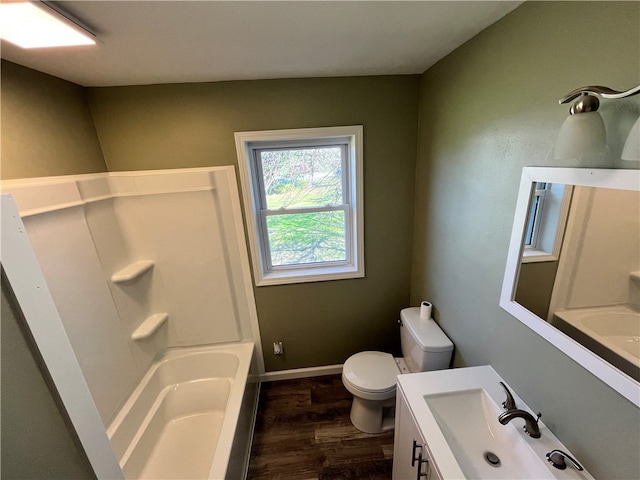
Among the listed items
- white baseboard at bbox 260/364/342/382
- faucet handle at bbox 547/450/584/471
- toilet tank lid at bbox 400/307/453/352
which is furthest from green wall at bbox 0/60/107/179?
faucet handle at bbox 547/450/584/471

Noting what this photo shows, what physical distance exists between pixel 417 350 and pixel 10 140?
2298mm

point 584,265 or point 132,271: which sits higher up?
point 584,265

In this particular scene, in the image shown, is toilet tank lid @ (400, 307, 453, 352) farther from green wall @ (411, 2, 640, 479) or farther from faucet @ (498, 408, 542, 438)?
faucet @ (498, 408, 542, 438)

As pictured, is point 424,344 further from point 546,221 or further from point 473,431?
point 546,221

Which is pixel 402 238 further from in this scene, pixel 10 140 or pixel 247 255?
pixel 10 140

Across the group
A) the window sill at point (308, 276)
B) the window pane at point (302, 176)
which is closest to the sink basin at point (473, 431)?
the window sill at point (308, 276)

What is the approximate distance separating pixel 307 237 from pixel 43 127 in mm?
1602

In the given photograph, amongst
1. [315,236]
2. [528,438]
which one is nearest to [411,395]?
[528,438]

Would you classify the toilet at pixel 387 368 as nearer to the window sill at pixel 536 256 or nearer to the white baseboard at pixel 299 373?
the white baseboard at pixel 299 373

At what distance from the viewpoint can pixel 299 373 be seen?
2.26m

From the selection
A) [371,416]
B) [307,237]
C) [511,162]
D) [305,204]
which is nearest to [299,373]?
[371,416]

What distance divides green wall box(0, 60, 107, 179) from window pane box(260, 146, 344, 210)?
3.37 ft

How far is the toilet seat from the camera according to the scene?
5.34 ft

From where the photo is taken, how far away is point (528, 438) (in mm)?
945
